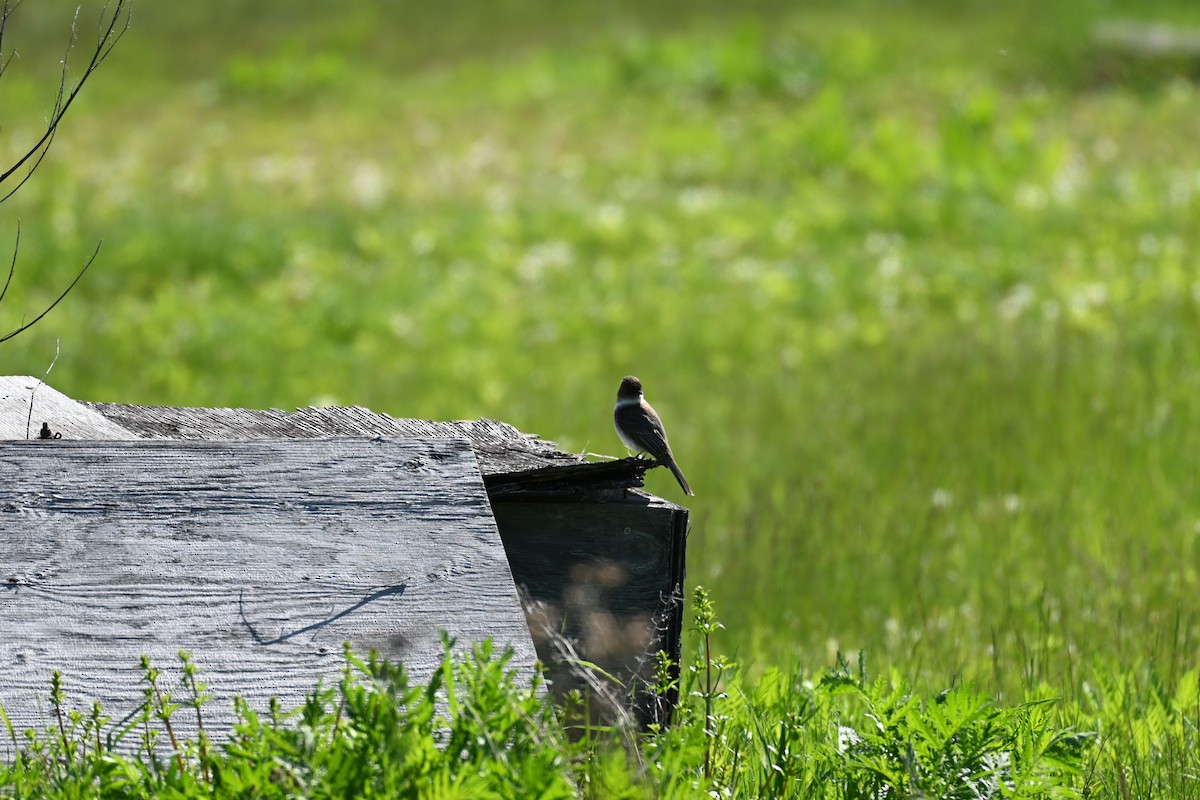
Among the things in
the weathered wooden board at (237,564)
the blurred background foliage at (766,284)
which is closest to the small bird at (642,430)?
the blurred background foliage at (766,284)

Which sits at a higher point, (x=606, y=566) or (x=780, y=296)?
(x=780, y=296)

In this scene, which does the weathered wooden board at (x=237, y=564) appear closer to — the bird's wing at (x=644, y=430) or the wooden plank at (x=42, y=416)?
the wooden plank at (x=42, y=416)

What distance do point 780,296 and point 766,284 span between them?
0.18 meters

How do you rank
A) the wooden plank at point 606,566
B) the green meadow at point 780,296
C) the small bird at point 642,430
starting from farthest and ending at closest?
the green meadow at point 780,296 < the small bird at point 642,430 < the wooden plank at point 606,566

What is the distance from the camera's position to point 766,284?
9.89 metres

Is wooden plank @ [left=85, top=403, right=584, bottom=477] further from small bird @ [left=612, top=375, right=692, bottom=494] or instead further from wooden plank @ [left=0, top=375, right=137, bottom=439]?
small bird @ [left=612, top=375, right=692, bottom=494]

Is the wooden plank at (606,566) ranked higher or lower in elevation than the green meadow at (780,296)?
lower

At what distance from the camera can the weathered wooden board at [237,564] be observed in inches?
89.4

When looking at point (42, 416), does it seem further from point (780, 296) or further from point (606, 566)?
point (780, 296)

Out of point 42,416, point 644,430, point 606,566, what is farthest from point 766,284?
point 42,416

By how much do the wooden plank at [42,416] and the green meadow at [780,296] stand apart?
1.71 m

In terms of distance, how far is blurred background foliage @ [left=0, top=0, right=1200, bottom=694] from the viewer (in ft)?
17.0

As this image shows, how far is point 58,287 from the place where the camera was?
10336 millimetres

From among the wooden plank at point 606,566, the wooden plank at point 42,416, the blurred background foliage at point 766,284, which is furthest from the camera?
the blurred background foliage at point 766,284
